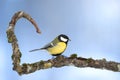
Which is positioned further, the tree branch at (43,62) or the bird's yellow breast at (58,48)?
the bird's yellow breast at (58,48)

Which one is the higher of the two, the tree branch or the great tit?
the great tit

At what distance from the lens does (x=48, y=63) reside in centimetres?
97

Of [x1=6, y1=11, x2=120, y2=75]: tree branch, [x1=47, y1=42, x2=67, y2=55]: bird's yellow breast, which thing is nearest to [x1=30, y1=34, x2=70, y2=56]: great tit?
[x1=47, y1=42, x2=67, y2=55]: bird's yellow breast

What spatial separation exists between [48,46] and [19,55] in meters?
0.29

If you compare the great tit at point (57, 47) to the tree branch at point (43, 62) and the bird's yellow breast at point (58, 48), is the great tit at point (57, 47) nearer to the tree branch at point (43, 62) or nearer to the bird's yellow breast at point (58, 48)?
the bird's yellow breast at point (58, 48)

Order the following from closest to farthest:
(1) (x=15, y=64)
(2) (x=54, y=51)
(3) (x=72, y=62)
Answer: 1. (1) (x=15, y=64)
2. (3) (x=72, y=62)
3. (2) (x=54, y=51)

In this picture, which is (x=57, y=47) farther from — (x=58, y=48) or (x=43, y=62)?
(x=43, y=62)

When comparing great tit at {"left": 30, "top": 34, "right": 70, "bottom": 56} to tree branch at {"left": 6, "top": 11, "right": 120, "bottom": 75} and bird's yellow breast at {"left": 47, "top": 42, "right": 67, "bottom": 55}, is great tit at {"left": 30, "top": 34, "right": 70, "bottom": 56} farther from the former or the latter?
tree branch at {"left": 6, "top": 11, "right": 120, "bottom": 75}

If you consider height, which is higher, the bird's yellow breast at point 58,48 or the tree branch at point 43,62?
the bird's yellow breast at point 58,48

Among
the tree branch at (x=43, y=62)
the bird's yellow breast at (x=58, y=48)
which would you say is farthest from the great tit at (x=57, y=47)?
the tree branch at (x=43, y=62)

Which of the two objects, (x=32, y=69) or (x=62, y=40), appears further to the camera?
(x=62, y=40)

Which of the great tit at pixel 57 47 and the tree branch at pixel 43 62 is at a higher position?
the great tit at pixel 57 47

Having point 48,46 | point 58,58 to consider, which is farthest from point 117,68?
point 48,46

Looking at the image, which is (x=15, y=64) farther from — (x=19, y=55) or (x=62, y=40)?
(x=62, y=40)
